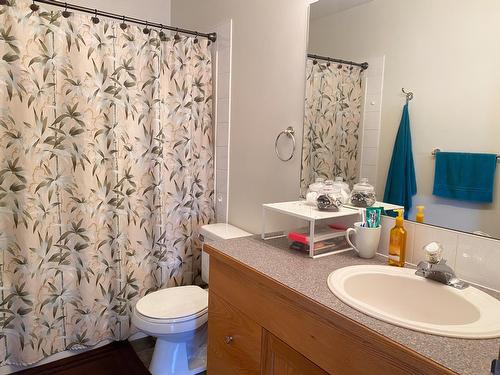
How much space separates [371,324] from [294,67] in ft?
4.09

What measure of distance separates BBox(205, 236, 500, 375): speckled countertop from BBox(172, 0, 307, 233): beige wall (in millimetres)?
447

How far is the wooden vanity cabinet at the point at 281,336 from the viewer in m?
0.76

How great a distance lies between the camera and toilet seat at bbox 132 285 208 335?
1.64 metres

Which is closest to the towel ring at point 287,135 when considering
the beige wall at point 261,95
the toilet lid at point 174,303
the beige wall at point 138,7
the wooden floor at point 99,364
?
the beige wall at point 261,95

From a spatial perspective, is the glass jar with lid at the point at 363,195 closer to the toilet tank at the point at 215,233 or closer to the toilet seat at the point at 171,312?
the toilet tank at the point at 215,233

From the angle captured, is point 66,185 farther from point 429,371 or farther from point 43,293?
point 429,371

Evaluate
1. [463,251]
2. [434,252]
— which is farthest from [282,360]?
[463,251]

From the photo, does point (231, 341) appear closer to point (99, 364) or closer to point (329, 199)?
point (329, 199)

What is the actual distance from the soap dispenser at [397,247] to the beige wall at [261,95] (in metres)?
0.58

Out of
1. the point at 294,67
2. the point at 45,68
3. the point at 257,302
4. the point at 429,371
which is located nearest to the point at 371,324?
the point at 429,371

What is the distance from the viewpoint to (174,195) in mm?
2160

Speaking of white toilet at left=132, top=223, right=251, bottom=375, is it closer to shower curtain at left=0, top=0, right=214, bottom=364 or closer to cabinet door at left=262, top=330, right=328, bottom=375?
shower curtain at left=0, top=0, right=214, bottom=364

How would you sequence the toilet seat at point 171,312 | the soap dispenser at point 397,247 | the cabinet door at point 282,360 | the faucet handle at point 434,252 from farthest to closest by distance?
the toilet seat at point 171,312 < the soap dispenser at point 397,247 < the faucet handle at point 434,252 < the cabinet door at point 282,360

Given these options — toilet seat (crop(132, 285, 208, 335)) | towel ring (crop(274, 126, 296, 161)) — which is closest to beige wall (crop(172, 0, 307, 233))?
towel ring (crop(274, 126, 296, 161))
